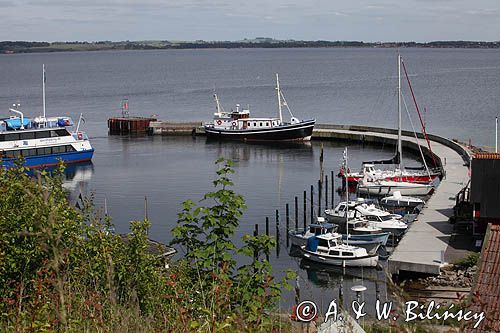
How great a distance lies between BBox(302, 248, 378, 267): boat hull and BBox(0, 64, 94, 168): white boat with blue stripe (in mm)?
25882

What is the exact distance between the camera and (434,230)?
28.5 metres

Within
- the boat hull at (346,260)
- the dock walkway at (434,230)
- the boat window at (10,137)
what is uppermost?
the boat window at (10,137)

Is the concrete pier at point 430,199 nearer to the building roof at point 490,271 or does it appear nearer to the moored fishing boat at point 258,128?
the moored fishing boat at point 258,128

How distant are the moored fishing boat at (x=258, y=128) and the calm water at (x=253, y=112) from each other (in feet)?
5.51

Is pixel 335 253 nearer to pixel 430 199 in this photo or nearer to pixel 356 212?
pixel 356 212

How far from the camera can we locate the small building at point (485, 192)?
25797 mm

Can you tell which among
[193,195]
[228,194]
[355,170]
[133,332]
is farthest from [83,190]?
[133,332]

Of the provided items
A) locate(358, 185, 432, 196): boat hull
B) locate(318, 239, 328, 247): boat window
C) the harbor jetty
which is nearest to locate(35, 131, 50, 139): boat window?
the harbor jetty

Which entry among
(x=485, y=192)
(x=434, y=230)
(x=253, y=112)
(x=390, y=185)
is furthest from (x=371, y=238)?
(x=253, y=112)

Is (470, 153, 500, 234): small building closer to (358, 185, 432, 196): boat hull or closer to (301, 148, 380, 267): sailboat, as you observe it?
(301, 148, 380, 267): sailboat

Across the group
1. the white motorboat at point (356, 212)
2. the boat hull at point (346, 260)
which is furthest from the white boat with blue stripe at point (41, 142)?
the boat hull at point (346, 260)

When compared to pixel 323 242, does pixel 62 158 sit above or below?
above

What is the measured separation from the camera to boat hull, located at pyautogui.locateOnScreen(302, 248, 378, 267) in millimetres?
27469

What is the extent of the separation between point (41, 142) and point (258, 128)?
2030 cm
